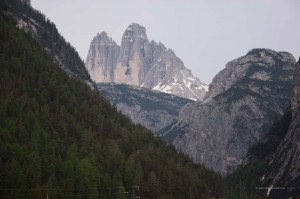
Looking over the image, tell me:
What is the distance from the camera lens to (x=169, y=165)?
597 ft

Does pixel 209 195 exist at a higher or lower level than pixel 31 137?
lower

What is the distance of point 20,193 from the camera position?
123500 millimetres

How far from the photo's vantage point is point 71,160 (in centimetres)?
15675

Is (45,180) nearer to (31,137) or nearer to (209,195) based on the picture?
(31,137)

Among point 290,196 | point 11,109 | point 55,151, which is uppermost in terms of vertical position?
point 11,109

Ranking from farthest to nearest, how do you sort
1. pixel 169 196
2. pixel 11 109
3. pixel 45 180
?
pixel 11 109, pixel 169 196, pixel 45 180

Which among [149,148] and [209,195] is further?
[149,148]

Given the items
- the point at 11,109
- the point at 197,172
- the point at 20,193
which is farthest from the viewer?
the point at 197,172

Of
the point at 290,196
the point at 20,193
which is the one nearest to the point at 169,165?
the point at 290,196

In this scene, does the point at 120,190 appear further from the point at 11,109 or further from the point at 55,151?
the point at 11,109

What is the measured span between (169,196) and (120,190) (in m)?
17.7

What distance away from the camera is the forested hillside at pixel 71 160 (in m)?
135

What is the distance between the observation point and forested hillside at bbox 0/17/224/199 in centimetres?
13525

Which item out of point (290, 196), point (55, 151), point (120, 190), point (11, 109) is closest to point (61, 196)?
point (120, 190)
